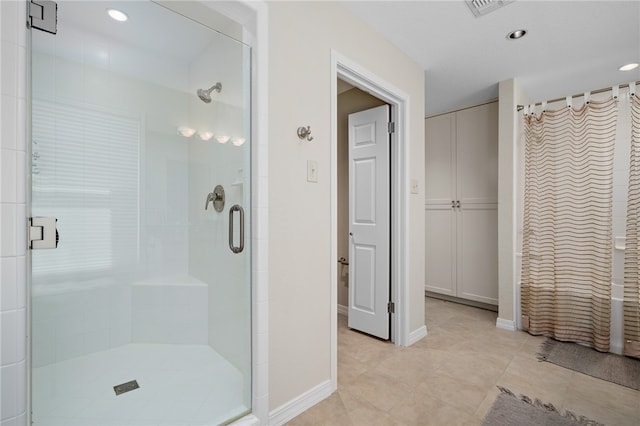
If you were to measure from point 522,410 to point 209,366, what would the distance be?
182 centimetres

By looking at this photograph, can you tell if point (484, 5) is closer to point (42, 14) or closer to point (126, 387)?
point (42, 14)

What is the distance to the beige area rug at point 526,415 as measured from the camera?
5.21ft

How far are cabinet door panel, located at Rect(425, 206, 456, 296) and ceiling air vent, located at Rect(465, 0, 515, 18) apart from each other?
2.43 meters

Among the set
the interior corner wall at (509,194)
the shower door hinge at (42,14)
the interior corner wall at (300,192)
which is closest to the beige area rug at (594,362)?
the interior corner wall at (509,194)

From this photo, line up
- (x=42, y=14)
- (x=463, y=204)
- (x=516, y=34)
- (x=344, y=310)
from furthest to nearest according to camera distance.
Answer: (x=463, y=204)
(x=344, y=310)
(x=516, y=34)
(x=42, y=14)

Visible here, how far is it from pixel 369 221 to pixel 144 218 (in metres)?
1.80

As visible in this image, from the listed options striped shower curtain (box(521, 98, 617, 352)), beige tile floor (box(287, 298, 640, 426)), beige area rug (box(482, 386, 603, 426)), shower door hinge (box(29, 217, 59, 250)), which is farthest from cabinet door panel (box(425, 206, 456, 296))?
shower door hinge (box(29, 217, 59, 250))

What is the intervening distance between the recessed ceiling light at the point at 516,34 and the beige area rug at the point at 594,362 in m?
2.46

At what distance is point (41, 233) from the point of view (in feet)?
3.29

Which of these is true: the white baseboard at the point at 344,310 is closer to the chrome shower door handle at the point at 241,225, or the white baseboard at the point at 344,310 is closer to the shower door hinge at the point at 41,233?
the chrome shower door handle at the point at 241,225

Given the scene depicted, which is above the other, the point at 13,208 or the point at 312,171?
the point at 312,171

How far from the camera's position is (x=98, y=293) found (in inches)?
76.6

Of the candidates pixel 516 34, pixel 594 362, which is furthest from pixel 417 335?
pixel 516 34

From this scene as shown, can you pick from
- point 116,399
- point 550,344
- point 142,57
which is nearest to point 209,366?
point 116,399
